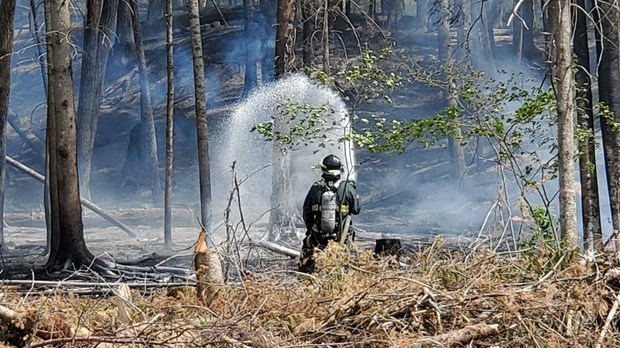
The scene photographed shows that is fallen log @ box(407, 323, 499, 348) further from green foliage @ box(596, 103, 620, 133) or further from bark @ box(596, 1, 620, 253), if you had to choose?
bark @ box(596, 1, 620, 253)

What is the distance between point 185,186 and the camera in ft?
96.6

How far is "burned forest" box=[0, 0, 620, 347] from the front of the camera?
216 inches

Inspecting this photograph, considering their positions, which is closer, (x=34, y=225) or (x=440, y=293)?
(x=440, y=293)

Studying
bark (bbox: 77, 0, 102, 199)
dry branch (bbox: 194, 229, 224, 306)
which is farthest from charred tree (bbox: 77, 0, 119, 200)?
dry branch (bbox: 194, 229, 224, 306)

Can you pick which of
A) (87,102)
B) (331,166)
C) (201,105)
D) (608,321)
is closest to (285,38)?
(201,105)

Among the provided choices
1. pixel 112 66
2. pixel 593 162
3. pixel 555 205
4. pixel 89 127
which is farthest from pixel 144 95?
pixel 593 162

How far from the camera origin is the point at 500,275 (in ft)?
20.8

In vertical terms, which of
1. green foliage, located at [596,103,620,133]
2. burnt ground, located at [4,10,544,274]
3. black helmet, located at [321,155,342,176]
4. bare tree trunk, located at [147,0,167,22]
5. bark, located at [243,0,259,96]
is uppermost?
bare tree trunk, located at [147,0,167,22]

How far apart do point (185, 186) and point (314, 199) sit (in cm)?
2027

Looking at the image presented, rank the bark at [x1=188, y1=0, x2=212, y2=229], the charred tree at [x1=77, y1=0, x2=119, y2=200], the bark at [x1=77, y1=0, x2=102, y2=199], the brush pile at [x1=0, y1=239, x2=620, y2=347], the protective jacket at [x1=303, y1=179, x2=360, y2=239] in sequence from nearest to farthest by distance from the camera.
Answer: the brush pile at [x1=0, y1=239, x2=620, y2=347] → the protective jacket at [x1=303, y1=179, x2=360, y2=239] → the bark at [x1=188, y1=0, x2=212, y2=229] → the bark at [x1=77, y1=0, x2=102, y2=199] → the charred tree at [x1=77, y1=0, x2=119, y2=200]

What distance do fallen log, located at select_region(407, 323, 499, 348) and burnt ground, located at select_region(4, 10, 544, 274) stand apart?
906cm

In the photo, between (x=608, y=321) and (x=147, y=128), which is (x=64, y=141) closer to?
(x=608, y=321)

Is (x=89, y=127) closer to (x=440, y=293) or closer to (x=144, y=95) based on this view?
(x=144, y=95)

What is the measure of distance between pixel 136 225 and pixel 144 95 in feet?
19.2
